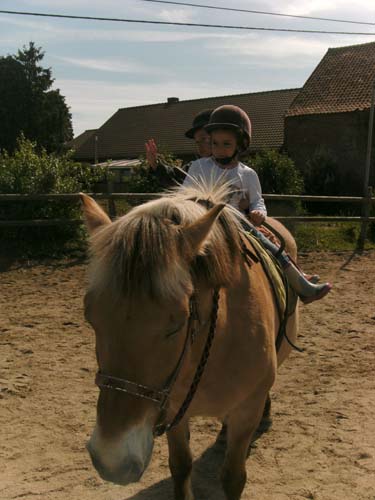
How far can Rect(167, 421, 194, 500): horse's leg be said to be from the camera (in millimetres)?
2455

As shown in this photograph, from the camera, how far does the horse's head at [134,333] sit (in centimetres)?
144

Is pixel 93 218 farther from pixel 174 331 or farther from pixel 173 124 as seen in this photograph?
pixel 173 124

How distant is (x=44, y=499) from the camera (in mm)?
2510

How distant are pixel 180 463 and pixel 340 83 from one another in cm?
2356

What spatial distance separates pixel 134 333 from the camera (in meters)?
1.46

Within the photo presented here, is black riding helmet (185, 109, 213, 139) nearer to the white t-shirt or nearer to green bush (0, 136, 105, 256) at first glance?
the white t-shirt

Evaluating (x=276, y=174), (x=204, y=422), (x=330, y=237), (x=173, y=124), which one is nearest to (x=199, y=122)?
(x=204, y=422)

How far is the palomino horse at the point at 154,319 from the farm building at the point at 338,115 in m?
18.9

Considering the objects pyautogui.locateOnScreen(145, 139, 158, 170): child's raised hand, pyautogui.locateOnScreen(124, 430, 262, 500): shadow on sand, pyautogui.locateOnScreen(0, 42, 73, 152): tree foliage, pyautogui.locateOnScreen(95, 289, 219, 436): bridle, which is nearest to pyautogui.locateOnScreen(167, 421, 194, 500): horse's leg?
pyautogui.locateOnScreen(124, 430, 262, 500): shadow on sand

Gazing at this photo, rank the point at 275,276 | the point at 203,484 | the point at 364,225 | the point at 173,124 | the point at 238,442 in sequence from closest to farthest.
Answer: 1. the point at 238,442
2. the point at 275,276
3. the point at 203,484
4. the point at 364,225
5. the point at 173,124

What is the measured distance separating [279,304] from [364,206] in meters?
8.74

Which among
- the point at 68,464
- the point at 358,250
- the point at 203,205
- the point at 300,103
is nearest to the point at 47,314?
the point at 68,464

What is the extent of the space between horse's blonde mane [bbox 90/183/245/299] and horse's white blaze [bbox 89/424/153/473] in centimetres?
42

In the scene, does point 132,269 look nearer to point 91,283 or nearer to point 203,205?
point 91,283
